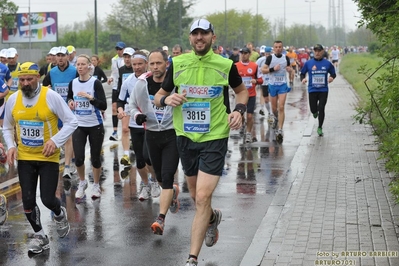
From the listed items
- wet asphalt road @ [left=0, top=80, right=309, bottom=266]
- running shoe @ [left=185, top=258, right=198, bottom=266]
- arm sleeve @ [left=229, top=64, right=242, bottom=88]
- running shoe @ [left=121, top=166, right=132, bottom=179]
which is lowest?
wet asphalt road @ [left=0, top=80, right=309, bottom=266]

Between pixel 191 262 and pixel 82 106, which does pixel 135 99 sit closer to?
pixel 82 106

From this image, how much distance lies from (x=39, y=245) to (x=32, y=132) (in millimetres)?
1090

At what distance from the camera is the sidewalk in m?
7.12

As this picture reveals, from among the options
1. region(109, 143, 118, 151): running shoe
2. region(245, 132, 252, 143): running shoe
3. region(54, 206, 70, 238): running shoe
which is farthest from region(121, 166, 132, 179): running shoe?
region(54, 206, 70, 238): running shoe

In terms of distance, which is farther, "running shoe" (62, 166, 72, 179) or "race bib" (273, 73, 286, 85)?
"race bib" (273, 73, 286, 85)

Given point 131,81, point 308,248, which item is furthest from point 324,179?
point 308,248

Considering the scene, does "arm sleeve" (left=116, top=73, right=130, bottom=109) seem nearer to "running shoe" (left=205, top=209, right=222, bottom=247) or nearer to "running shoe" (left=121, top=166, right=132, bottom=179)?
"running shoe" (left=121, top=166, right=132, bottom=179)

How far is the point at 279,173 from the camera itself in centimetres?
1232

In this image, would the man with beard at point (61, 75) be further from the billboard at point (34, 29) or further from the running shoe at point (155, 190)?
the billboard at point (34, 29)

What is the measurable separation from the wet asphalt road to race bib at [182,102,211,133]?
1.24m

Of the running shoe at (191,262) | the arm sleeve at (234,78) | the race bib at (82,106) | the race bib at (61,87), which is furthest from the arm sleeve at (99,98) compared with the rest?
the running shoe at (191,262)

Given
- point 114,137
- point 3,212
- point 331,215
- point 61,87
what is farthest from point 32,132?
point 114,137

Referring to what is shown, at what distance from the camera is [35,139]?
7.82 metres

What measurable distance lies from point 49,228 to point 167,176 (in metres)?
1.50
